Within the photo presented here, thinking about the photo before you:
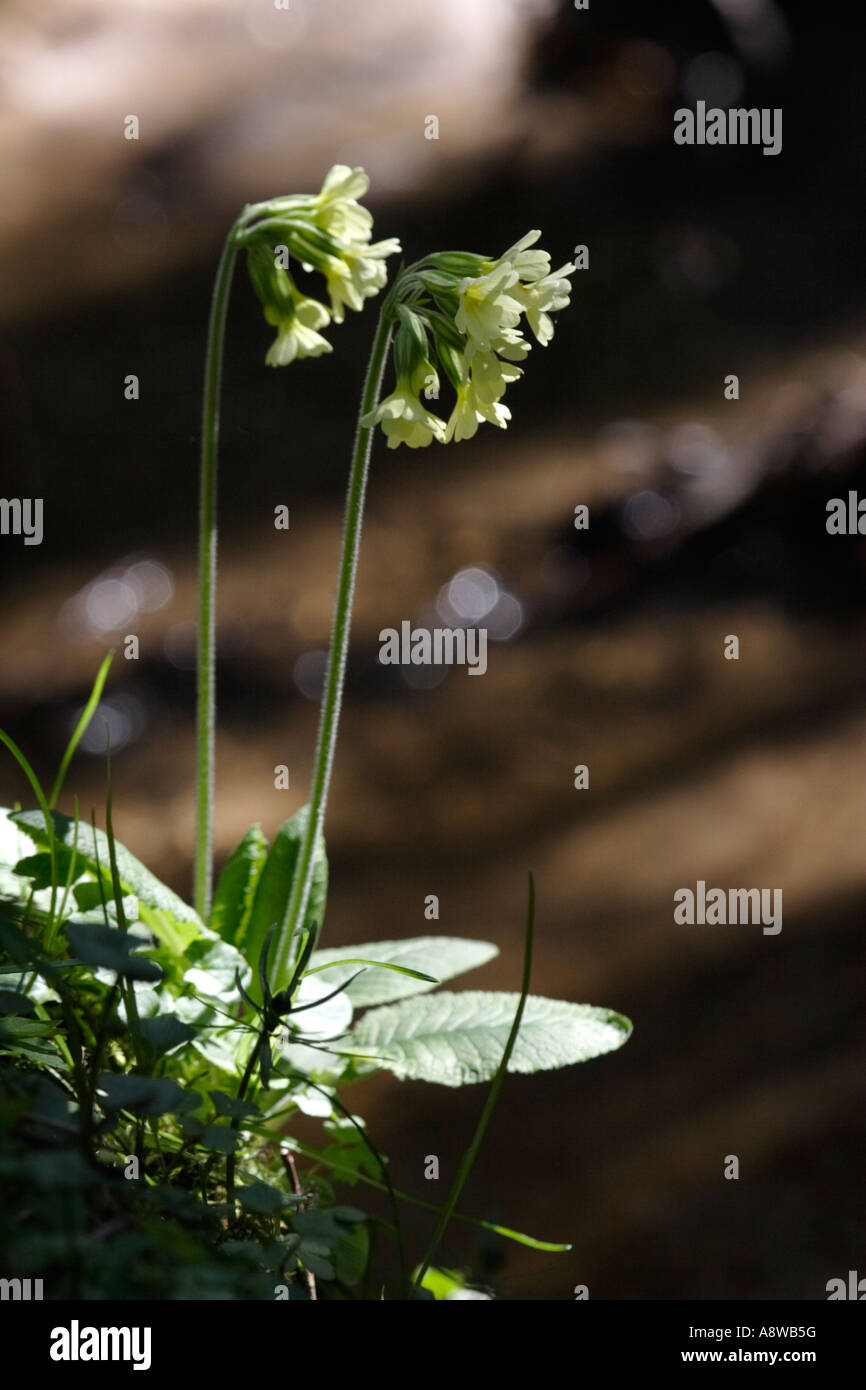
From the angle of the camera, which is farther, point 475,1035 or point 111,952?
point 475,1035

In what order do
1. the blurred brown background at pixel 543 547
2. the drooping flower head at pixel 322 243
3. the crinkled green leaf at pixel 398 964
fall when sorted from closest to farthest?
1. the drooping flower head at pixel 322 243
2. the crinkled green leaf at pixel 398 964
3. the blurred brown background at pixel 543 547

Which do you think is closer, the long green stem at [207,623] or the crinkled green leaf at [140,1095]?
the crinkled green leaf at [140,1095]

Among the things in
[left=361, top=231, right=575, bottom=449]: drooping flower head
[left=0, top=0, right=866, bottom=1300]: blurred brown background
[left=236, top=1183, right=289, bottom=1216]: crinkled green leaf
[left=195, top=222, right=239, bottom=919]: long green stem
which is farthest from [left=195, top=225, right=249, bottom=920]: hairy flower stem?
[left=0, top=0, right=866, bottom=1300]: blurred brown background

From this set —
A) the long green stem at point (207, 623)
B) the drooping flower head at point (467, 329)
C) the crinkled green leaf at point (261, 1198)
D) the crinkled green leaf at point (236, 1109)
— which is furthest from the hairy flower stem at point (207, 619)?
the crinkled green leaf at point (261, 1198)

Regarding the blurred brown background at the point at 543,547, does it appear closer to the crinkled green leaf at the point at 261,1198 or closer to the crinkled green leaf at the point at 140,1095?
the crinkled green leaf at the point at 261,1198

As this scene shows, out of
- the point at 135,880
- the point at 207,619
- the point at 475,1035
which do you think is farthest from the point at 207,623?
the point at 475,1035

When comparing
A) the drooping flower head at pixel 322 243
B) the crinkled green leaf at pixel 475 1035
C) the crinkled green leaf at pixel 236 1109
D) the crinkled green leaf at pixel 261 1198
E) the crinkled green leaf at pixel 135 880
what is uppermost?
the drooping flower head at pixel 322 243

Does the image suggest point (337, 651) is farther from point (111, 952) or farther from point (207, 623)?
point (111, 952)
